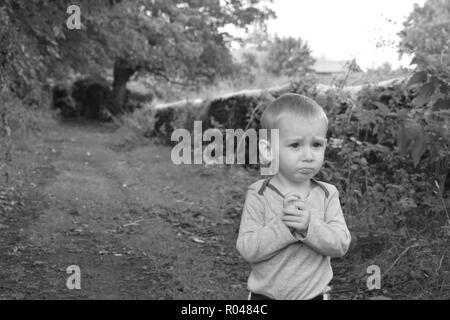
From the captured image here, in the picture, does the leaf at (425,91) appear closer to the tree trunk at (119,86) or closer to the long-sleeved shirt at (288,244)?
the long-sleeved shirt at (288,244)

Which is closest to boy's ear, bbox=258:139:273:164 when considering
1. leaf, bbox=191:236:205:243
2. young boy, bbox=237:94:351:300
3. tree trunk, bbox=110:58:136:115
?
young boy, bbox=237:94:351:300

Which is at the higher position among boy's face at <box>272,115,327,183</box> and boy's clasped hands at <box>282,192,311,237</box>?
boy's face at <box>272,115,327,183</box>

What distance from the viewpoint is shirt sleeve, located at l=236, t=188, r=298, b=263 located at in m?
2.23

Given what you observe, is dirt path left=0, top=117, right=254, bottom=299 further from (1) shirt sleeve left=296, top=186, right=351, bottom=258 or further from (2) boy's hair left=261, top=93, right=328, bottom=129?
(2) boy's hair left=261, top=93, right=328, bottom=129

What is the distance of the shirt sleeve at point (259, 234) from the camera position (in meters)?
2.23

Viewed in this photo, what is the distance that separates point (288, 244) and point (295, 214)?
0.52ft

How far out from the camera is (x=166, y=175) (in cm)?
1035

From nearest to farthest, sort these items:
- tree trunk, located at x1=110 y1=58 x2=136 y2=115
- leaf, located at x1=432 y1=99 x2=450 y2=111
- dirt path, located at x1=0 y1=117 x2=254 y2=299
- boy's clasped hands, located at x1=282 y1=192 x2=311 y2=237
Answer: boy's clasped hands, located at x1=282 y1=192 x2=311 y2=237, leaf, located at x1=432 y1=99 x2=450 y2=111, dirt path, located at x1=0 y1=117 x2=254 y2=299, tree trunk, located at x1=110 y1=58 x2=136 y2=115

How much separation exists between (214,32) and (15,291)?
873 inches

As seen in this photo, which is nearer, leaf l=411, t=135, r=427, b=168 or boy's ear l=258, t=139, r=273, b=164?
boy's ear l=258, t=139, r=273, b=164

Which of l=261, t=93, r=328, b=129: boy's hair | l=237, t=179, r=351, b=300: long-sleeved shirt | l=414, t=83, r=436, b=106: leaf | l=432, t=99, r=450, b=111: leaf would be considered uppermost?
l=414, t=83, r=436, b=106: leaf

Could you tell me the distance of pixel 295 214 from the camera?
2178mm
